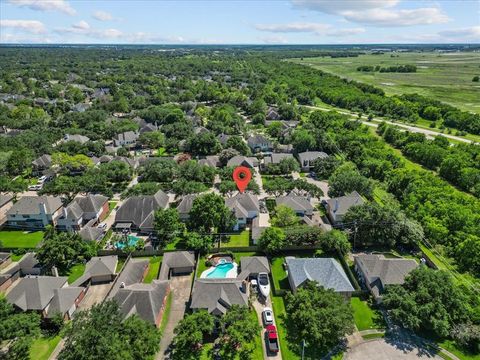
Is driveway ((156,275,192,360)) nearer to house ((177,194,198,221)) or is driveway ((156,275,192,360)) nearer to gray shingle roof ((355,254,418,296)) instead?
house ((177,194,198,221))

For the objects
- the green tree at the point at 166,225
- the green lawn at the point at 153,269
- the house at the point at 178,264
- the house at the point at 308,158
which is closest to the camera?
the green lawn at the point at 153,269

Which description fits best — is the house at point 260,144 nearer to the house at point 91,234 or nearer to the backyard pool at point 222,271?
the house at point 91,234

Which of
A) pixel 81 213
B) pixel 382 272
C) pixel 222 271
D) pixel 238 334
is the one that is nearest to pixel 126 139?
pixel 81 213

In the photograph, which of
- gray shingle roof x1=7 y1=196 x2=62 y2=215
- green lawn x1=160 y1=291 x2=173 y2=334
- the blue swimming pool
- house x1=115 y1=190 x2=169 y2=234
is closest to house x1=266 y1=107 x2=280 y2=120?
house x1=115 y1=190 x2=169 y2=234

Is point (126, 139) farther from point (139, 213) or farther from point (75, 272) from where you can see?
point (75, 272)

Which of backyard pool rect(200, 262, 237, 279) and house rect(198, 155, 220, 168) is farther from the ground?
house rect(198, 155, 220, 168)

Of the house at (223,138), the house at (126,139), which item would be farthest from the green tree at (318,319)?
the house at (126,139)
